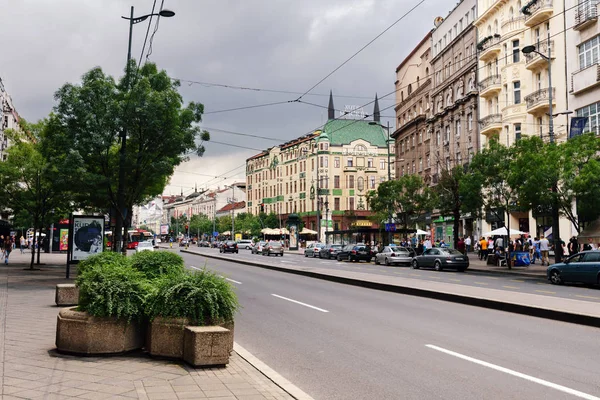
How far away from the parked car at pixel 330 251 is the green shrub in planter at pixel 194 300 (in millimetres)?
42897

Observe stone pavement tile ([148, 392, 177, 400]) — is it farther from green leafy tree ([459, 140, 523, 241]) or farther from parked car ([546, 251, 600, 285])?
green leafy tree ([459, 140, 523, 241])

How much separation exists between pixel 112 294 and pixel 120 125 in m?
14.5

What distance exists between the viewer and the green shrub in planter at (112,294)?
7.53 meters

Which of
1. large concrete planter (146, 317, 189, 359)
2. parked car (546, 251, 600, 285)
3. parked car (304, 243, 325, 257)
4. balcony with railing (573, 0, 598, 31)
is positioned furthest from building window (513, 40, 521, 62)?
large concrete planter (146, 317, 189, 359)

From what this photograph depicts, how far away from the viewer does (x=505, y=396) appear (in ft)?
19.8

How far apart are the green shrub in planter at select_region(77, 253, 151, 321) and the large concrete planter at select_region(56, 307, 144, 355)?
0.11 meters

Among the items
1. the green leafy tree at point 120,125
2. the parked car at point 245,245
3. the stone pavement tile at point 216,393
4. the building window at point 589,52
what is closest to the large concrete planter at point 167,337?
the stone pavement tile at point 216,393

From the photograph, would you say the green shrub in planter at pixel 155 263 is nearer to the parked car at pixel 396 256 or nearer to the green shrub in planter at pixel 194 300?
the green shrub in planter at pixel 194 300

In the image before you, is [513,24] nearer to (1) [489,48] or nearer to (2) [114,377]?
(1) [489,48]

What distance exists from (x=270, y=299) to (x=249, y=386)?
32.5 feet

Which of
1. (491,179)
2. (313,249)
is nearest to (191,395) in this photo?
(491,179)

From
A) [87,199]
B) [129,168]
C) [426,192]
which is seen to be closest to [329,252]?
[426,192]

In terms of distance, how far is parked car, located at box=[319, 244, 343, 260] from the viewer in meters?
51.2

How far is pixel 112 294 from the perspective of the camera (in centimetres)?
759
